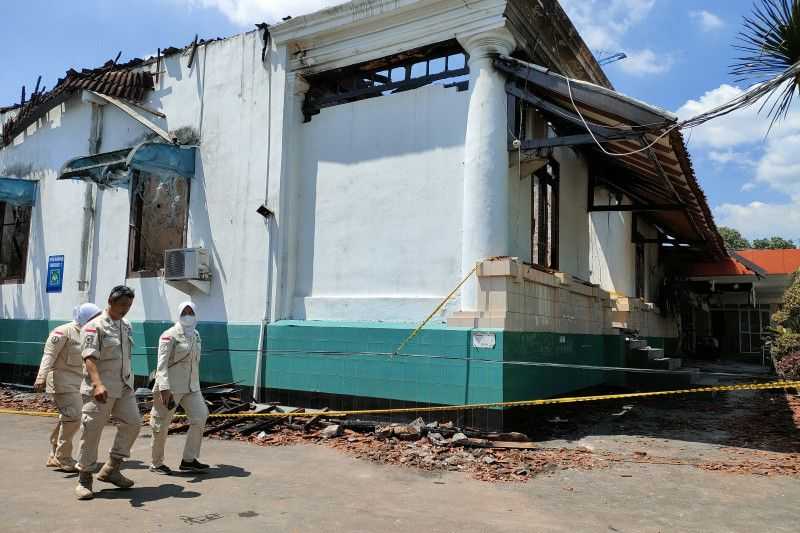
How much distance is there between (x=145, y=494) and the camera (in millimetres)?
5551

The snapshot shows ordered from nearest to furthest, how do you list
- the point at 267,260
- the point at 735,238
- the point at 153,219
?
1. the point at 267,260
2. the point at 153,219
3. the point at 735,238

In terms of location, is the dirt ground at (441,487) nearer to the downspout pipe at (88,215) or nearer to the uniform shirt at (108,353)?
the uniform shirt at (108,353)

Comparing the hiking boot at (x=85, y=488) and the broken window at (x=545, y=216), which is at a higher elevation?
the broken window at (x=545, y=216)

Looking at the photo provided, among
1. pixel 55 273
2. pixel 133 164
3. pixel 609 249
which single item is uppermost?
pixel 133 164

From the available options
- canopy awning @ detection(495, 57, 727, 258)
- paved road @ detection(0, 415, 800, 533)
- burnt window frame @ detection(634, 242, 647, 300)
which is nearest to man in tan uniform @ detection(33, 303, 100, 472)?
paved road @ detection(0, 415, 800, 533)

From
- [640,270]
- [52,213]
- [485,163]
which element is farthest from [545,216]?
[52,213]

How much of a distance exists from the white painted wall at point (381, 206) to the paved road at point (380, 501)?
3.07m

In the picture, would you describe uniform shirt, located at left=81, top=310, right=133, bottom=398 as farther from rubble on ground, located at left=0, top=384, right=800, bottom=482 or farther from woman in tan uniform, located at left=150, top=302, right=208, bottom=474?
rubble on ground, located at left=0, top=384, right=800, bottom=482

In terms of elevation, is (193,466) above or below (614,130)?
below

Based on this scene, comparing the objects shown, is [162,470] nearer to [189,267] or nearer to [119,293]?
[119,293]

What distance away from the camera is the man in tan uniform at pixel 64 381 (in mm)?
6363

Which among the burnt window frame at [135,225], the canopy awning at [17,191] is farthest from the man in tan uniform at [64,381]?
the canopy awning at [17,191]

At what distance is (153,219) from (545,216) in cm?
735

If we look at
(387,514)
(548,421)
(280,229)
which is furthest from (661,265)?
(387,514)
